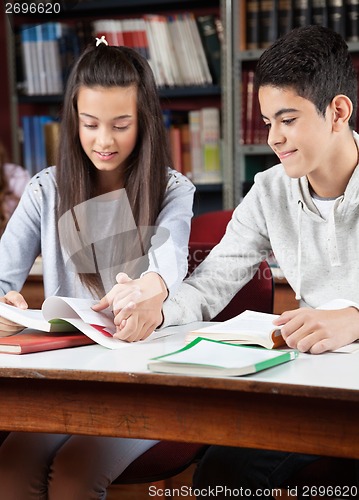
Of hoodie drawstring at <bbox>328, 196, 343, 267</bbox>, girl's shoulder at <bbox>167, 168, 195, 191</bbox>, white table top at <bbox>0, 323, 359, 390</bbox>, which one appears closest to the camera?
white table top at <bbox>0, 323, 359, 390</bbox>

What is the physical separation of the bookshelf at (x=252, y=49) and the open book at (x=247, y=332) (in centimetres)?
190

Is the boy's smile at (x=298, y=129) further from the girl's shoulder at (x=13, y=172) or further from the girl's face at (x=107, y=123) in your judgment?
the girl's shoulder at (x=13, y=172)

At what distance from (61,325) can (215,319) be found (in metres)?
0.48

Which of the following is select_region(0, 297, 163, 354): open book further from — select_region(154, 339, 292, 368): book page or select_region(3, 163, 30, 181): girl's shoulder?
select_region(3, 163, 30, 181): girl's shoulder

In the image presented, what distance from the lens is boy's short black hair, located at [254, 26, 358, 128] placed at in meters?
1.47

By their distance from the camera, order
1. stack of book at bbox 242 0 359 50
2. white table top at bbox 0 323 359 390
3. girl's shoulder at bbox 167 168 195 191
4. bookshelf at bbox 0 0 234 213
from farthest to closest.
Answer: bookshelf at bbox 0 0 234 213 → stack of book at bbox 242 0 359 50 → girl's shoulder at bbox 167 168 195 191 → white table top at bbox 0 323 359 390

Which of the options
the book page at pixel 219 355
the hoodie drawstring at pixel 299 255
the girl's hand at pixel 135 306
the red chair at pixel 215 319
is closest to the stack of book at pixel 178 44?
the red chair at pixel 215 319

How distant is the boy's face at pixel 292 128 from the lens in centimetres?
147

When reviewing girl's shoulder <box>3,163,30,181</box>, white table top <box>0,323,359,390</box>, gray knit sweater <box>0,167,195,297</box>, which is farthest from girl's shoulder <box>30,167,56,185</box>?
girl's shoulder <box>3,163,30,181</box>

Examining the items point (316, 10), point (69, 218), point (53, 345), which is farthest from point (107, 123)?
point (316, 10)

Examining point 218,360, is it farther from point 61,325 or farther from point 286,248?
point 286,248

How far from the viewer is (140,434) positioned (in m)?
1.05

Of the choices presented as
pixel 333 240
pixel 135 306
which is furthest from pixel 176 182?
pixel 135 306

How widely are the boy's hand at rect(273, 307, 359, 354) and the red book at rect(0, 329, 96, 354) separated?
0.32 meters
